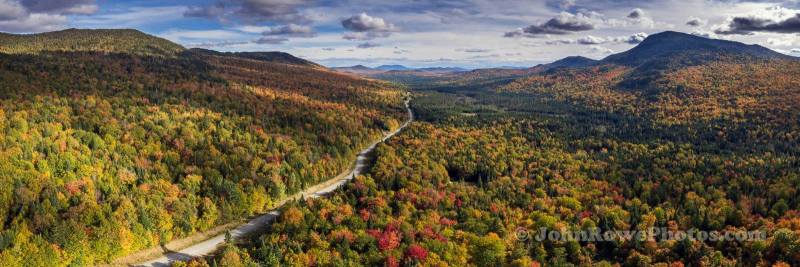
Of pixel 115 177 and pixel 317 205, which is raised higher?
pixel 115 177

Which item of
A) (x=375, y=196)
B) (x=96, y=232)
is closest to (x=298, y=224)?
(x=375, y=196)

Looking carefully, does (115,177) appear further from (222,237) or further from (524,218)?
(524,218)

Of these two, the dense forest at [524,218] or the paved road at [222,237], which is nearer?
the dense forest at [524,218]

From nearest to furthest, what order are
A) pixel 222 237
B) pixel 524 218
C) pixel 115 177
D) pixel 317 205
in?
pixel 222 237, pixel 524 218, pixel 317 205, pixel 115 177

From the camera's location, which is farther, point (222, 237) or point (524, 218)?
point (524, 218)

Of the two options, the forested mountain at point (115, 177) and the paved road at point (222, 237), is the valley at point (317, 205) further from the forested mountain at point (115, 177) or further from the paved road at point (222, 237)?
the paved road at point (222, 237)

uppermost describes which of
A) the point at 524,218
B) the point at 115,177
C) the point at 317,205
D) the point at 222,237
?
the point at 115,177

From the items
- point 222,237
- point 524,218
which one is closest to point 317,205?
point 222,237

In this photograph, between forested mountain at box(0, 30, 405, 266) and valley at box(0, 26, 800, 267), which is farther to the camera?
forested mountain at box(0, 30, 405, 266)

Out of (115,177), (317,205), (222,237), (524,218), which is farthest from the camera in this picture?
(115,177)

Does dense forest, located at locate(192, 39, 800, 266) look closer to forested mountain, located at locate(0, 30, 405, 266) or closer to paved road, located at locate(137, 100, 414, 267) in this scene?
paved road, located at locate(137, 100, 414, 267)

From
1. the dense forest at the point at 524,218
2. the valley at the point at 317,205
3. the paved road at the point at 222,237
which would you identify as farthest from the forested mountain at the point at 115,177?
the dense forest at the point at 524,218

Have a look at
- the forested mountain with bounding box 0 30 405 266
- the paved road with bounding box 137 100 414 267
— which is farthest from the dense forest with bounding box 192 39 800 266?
the forested mountain with bounding box 0 30 405 266
